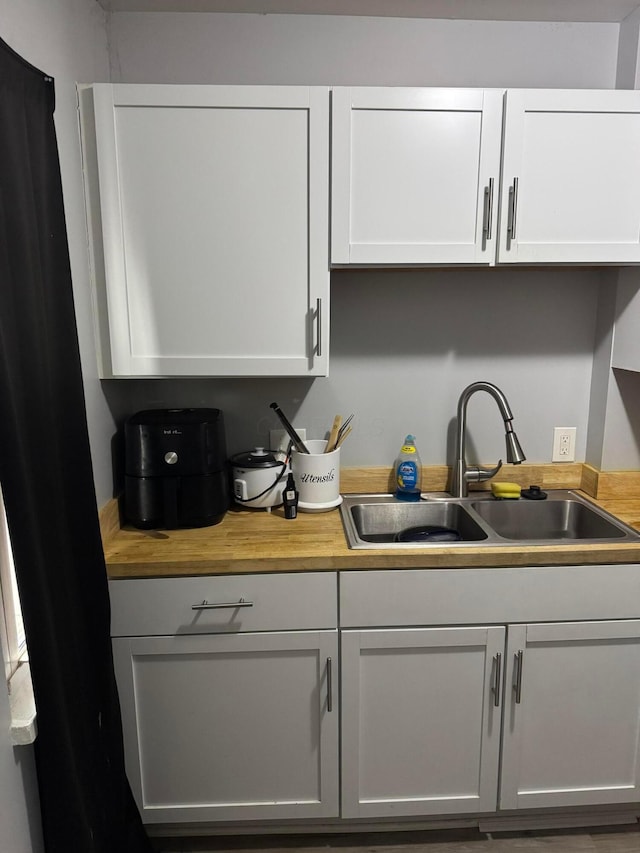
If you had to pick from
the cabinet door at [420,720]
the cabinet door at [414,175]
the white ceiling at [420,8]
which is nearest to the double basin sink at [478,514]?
the cabinet door at [420,720]

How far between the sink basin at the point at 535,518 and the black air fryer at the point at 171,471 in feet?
2.86

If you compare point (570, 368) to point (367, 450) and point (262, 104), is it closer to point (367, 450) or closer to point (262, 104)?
point (367, 450)

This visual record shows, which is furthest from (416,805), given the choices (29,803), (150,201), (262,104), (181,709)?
(262,104)

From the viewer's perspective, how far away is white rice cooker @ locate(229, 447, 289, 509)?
6.03 feet

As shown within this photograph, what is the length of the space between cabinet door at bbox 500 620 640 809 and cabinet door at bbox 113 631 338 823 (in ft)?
1.68

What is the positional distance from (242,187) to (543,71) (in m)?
1.05

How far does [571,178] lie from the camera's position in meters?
1.66

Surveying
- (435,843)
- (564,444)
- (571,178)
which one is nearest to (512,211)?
(571,178)

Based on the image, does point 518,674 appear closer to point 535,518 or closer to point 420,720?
point 420,720

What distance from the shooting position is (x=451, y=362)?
2037mm

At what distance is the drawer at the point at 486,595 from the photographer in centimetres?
158

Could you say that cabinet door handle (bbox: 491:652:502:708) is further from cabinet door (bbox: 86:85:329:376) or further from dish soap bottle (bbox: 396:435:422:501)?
cabinet door (bbox: 86:85:329:376)

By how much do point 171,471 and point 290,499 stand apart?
360 mm

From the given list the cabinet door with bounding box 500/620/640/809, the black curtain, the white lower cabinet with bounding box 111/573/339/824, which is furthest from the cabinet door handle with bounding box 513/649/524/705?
the black curtain
